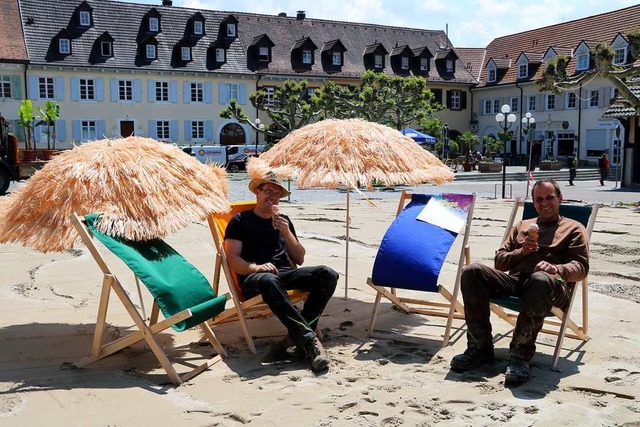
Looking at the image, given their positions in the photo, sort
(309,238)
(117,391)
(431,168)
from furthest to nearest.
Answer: (309,238) < (431,168) < (117,391)

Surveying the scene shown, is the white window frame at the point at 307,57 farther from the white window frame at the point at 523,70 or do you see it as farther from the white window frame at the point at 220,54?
the white window frame at the point at 523,70

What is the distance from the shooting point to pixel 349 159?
5781mm

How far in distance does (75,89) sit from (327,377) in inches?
1604

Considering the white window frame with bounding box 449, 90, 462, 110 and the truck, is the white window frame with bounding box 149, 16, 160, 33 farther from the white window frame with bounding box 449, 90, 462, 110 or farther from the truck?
the truck

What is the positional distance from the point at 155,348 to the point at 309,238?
667 centimetres

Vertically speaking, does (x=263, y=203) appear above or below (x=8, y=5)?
below

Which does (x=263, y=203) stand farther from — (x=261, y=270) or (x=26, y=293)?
(x=26, y=293)

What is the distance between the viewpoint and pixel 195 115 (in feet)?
148

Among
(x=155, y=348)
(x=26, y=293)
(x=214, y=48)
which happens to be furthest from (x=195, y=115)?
(x=155, y=348)

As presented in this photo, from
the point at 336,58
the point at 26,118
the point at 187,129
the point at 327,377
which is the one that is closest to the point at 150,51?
the point at 187,129

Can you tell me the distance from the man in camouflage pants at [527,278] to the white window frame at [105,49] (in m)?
41.7

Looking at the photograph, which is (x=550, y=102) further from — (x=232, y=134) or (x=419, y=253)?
(x=419, y=253)

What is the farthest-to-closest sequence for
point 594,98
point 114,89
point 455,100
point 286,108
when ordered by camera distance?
point 455,100, point 594,98, point 114,89, point 286,108

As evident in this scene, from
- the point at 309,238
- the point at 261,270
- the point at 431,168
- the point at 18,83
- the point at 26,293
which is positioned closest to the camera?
the point at 261,270
